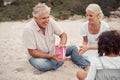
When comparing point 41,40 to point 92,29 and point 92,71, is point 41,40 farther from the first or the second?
point 92,71

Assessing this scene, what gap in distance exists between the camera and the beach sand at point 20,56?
4.84 m

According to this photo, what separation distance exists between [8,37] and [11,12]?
247 centimetres

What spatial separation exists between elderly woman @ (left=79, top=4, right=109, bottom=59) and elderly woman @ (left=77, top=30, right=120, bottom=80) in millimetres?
1337

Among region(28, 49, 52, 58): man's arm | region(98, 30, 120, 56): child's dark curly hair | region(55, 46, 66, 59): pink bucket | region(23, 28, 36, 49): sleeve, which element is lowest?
region(28, 49, 52, 58): man's arm

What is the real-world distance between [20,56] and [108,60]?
9.51 feet

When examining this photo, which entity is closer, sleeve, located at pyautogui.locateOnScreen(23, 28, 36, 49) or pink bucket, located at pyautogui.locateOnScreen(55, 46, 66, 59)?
pink bucket, located at pyautogui.locateOnScreen(55, 46, 66, 59)

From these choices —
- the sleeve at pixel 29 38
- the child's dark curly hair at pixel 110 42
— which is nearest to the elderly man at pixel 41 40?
the sleeve at pixel 29 38

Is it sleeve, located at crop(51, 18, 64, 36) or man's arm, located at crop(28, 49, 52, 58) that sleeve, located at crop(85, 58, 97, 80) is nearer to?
man's arm, located at crop(28, 49, 52, 58)

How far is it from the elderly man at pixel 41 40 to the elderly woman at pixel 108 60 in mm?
1317

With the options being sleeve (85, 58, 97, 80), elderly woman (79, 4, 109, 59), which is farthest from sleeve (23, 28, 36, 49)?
sleeve (85, 58, 97, 80)

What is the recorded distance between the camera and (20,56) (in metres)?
6.06

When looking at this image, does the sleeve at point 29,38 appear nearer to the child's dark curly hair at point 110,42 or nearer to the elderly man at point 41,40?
the elderly man at point 41,40

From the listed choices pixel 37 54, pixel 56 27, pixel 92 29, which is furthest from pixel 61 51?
pixel 92 29

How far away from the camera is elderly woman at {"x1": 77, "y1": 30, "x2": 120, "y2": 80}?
337 cm
